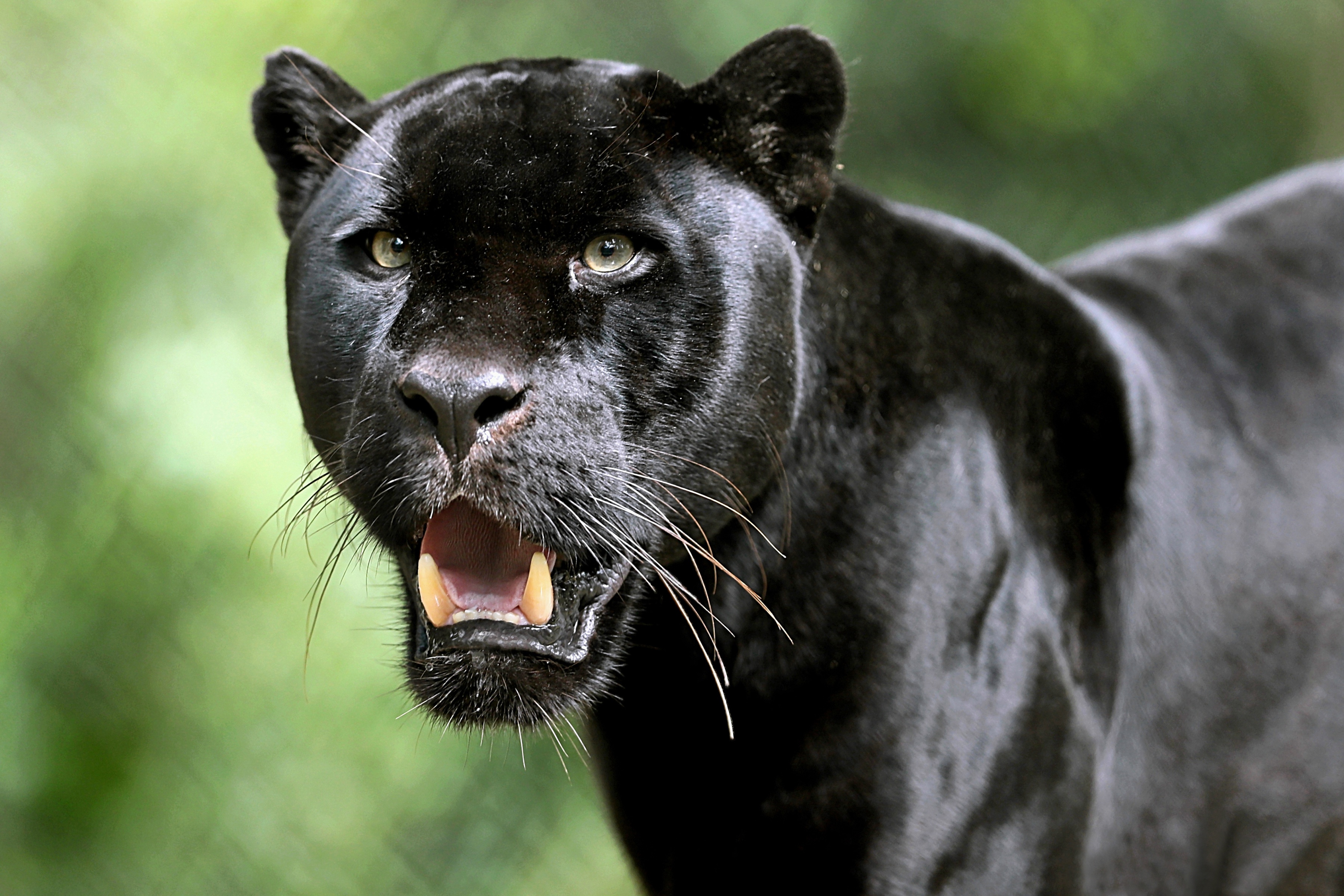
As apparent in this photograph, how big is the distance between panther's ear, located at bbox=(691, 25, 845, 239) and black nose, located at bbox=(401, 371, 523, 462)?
520mm

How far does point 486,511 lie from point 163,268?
8.85ft

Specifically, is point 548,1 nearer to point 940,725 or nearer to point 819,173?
point 819,173

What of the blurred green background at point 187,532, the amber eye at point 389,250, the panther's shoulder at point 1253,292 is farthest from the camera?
the blurred green background at point 187,532

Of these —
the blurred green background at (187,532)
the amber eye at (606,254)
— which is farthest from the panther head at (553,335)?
the blurred green background at (187,532)

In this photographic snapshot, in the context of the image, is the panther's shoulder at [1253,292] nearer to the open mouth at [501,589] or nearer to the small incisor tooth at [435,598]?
the open mouth at [501,589]

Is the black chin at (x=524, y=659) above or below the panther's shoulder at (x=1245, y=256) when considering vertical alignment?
below

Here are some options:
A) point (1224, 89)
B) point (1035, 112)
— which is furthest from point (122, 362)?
point (1224, 89)

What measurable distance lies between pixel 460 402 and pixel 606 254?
0.31 metres

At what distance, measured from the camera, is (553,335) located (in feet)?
4.96

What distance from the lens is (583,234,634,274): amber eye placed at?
1.59 metres

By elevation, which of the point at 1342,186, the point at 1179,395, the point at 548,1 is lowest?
the point at 1179,395

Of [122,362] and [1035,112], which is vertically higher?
[1035,112]

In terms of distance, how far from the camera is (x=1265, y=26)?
470 centimetres

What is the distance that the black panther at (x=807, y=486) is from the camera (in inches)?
61.4
